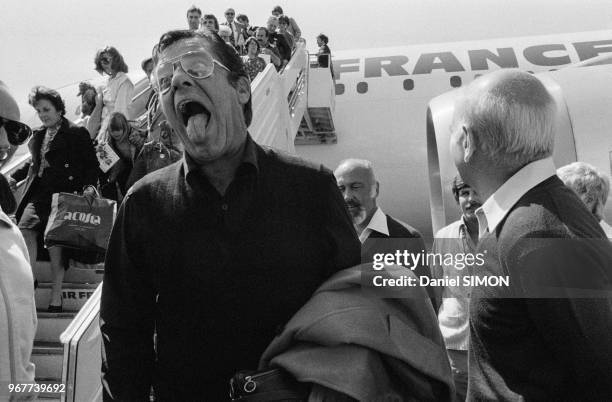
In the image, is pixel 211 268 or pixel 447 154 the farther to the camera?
pixel 447 154

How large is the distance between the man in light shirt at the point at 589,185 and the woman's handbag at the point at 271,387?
72.9 inches

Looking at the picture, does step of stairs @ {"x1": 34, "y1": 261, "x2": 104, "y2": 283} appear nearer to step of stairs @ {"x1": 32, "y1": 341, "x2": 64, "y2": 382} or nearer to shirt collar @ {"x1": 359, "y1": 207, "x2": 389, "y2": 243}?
step of stairs @ {"x1": 32, "y1": 341, "x2": 64, "y2": 382}

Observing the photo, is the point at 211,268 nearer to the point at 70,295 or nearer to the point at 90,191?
the point at 90,191

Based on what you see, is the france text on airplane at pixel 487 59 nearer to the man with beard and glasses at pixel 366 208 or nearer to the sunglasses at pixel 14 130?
the man with beard and glasses at pixel 366 208

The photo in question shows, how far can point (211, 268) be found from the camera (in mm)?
1679

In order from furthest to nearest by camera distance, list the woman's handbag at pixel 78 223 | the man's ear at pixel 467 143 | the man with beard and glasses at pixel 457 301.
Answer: the woman's handbag at pixel 78 223 → the man with beard and glasses at pixel 457 301 → the man's ear at pixel 467 143

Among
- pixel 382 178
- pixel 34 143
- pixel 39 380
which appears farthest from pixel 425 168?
pixel 39 380

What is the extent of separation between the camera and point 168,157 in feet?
14.0

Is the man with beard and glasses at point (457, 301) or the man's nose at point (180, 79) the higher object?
the man's nose at point (180, 79)

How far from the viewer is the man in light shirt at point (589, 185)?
9.43ft

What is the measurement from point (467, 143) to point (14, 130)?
1534 millimetres

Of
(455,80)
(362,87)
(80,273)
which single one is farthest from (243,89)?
(455,80)

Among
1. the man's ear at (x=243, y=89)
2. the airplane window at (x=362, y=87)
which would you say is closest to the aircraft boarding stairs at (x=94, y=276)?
the airplane window at (x=362, y=87)

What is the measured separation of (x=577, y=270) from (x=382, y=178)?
8.70 metres
